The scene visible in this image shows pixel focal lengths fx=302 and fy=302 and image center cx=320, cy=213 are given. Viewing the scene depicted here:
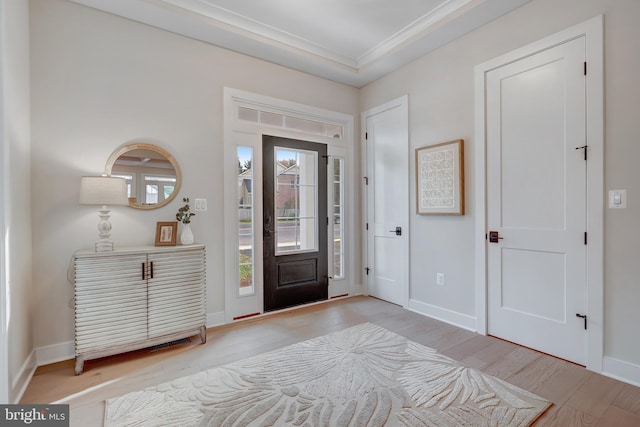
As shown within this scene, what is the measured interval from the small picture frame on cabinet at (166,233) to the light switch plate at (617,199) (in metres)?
3.44

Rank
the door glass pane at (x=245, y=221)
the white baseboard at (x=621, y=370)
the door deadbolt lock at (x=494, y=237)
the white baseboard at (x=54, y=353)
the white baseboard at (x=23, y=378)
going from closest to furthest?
the white baseboard at (x=23, y=378) < the white baseboard at (x=621, y=370) < the white baseboard at (x=54, y=353) < the door deadbolt lock at (x=494, y=237) < the door glass pane at (x=245, y=221)

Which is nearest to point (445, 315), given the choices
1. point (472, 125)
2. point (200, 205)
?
point (472, 125)

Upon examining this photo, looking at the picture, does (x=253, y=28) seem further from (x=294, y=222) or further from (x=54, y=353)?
(x=54, y=353)

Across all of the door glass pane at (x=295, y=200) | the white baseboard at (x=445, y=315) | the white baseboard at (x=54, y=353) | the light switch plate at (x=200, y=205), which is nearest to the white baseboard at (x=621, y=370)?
the white baseboard at (x=445, y=315)

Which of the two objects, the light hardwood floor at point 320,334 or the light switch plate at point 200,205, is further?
the light switch plate at point 200,205

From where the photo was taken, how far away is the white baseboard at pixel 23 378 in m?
1.87

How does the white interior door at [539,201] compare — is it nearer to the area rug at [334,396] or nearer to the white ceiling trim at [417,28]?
the white ceiling trim at [417,28]

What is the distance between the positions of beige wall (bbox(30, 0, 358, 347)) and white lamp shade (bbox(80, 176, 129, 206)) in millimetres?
308

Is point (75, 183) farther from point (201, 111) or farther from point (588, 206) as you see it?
point (588, 206)

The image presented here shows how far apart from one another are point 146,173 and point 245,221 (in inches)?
41.7

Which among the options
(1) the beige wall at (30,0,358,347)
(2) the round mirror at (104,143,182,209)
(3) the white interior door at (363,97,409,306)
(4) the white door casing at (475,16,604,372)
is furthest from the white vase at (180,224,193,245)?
(4) the white door casing at (475,16,604,372)

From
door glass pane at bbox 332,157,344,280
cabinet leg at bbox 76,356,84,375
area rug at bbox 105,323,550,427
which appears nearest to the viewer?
area rug at bbox 105,323,550,427

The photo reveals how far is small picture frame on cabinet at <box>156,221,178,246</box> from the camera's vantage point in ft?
8.93

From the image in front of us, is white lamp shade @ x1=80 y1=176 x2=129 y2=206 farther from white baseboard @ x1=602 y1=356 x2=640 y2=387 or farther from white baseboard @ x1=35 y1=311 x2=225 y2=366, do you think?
white baseboard @ x1=602 y1=356 x2=640 y2=387
